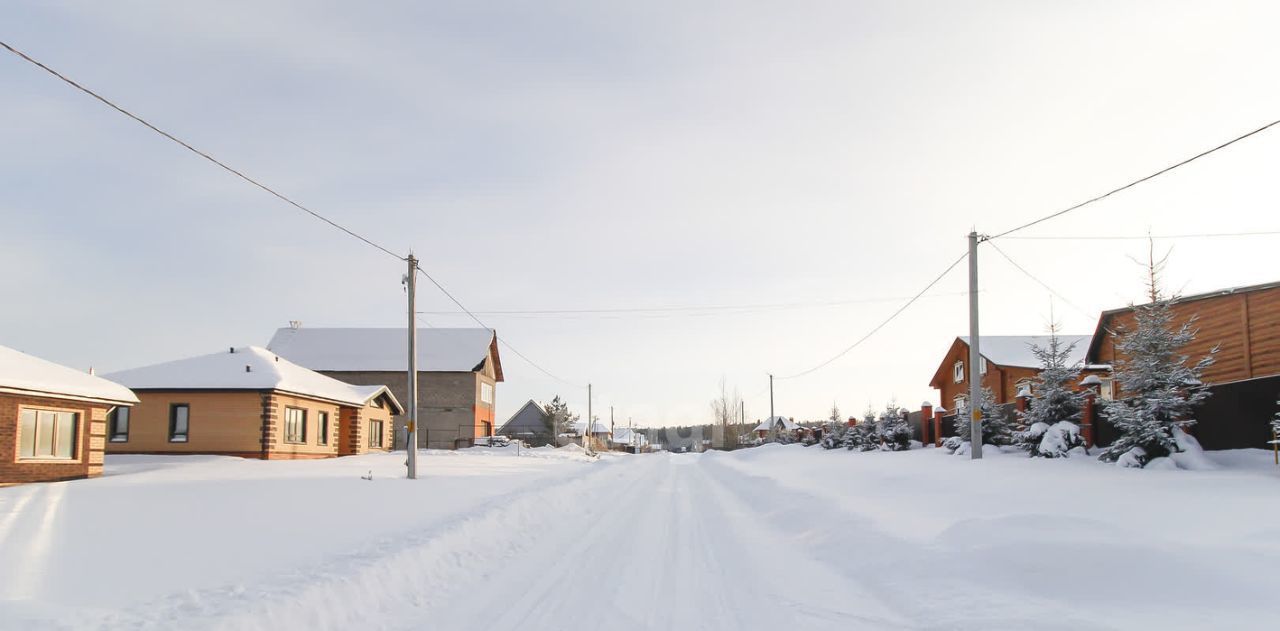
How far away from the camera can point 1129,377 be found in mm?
15828

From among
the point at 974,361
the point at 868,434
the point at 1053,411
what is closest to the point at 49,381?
the point at 974,361

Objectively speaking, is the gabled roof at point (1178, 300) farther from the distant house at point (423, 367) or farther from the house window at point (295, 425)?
the distant house at point (423, 367)

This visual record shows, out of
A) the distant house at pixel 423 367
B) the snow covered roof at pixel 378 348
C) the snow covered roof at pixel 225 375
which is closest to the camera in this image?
the snow covered roof at pixel 225 375

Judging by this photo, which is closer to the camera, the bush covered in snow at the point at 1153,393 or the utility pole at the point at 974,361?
the bush covered in snow at the point at 1153,393

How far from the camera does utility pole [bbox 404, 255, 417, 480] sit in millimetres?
21531

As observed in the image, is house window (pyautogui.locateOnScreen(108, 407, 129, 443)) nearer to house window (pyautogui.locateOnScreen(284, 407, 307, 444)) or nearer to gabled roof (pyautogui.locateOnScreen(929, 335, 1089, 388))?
house window (pyautogui.locateOnScreen(284, 407, 307, 444))

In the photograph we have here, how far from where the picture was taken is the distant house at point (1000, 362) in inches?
1423

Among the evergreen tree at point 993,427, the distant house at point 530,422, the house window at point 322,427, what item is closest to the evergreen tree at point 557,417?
the distant house at point 530,422

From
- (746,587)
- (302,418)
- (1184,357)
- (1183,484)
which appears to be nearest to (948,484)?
(1183,484)

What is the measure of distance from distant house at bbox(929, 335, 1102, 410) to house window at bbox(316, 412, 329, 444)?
28349 millimetres

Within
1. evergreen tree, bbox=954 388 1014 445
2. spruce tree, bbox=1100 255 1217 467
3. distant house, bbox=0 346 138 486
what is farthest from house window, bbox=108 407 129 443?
spruce tree, bbox=1100 255 1217 467

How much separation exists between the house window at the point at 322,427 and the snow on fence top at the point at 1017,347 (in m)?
30.8

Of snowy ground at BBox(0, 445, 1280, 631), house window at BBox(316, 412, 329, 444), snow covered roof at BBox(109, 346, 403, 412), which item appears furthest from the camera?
house window at BBox(316, 412, 329, 444)

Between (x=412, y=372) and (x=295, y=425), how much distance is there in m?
13.4
